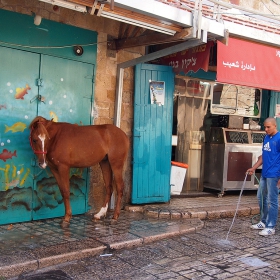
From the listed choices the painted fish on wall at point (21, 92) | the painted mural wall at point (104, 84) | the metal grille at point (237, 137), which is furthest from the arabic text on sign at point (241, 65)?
the painted fish on wall at point (21, 92)

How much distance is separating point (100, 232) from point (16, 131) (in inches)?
82.1

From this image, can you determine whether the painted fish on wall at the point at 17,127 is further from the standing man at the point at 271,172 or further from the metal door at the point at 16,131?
the standing man at the point at 271,172

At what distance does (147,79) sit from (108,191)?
2391mm

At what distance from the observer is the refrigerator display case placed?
9.11 metres

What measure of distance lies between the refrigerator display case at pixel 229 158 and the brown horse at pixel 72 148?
3231 millimetres

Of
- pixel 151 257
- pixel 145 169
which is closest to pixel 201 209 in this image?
pixel 145 169

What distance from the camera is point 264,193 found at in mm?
6832

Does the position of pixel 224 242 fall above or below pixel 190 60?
below

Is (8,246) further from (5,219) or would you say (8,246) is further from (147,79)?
(147,79)

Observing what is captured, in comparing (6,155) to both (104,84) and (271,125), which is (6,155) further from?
(271,125)

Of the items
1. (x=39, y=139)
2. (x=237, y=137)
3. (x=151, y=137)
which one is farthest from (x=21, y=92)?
(x=237, y=137)

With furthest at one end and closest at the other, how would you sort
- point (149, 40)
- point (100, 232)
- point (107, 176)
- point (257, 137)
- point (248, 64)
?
point (257, 137) → point (248, 64) → point (107, 176) → point (149, 40) → point (100, 232)

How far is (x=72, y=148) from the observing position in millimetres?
6242

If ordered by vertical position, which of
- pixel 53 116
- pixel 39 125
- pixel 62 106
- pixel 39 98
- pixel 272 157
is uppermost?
pixel 39 98
